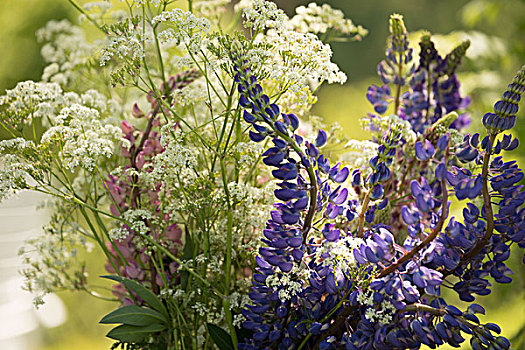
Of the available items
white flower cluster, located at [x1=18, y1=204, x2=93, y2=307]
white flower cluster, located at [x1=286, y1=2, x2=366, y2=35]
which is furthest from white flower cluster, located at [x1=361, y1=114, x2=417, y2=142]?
white flower cluster, located at [x1=18, y1=204, x2=93, y2=307]

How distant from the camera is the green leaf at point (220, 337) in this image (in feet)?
1.65

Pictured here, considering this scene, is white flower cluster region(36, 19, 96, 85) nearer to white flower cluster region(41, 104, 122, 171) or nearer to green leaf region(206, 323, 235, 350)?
white flower cluster region(41, 104, 122, 171)

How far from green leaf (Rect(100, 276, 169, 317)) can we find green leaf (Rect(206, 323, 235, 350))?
5 centimetres

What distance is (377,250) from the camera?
418 mm

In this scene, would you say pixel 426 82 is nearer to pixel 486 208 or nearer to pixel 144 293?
pixel 486 208

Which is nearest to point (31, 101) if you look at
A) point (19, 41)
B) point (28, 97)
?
point (28, 97)

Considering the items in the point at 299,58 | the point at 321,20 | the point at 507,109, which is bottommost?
the point at 507,109

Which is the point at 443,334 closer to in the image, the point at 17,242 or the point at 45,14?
the point at 17,242

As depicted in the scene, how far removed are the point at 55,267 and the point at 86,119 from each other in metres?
0.20

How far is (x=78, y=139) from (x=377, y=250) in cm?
30

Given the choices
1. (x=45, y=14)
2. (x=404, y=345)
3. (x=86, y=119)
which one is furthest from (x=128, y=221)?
(x=45, y=14)

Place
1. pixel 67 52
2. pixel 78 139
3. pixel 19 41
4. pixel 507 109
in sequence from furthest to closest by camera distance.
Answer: pixel 19 41
pixel 67 52
pixel 78 139
pixel 507 109

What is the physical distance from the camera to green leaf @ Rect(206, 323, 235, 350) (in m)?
0.50

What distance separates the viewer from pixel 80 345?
1550 mm
